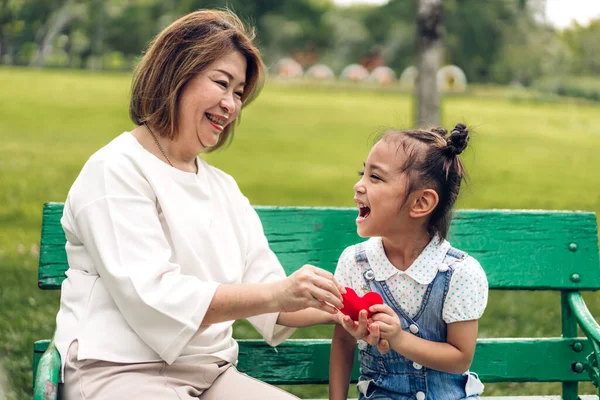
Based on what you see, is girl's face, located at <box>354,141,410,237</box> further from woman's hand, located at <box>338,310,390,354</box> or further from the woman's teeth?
the woman's teeth

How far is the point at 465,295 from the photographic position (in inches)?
105

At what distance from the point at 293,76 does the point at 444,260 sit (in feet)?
85.9

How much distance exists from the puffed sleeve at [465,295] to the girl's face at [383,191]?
26cm

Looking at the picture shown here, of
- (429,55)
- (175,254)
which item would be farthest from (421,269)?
(429,55)

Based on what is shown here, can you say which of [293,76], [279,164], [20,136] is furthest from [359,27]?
[20,136]

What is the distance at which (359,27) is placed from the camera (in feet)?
94.0

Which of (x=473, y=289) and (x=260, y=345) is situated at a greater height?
(x=473, y=289)

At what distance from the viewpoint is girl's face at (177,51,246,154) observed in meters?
2.68

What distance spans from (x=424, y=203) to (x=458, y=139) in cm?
24

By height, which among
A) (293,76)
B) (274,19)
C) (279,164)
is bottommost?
(279,164)

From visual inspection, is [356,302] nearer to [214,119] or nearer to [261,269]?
[261,269]

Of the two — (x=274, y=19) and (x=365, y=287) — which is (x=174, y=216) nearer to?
(x=365, y=287)

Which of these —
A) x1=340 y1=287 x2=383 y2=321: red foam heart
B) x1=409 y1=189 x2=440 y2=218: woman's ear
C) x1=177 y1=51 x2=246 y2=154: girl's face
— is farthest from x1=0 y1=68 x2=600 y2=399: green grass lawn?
x1=340 y1=287 x2=383 y2=321: red foam heart

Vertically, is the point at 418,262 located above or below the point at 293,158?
above
